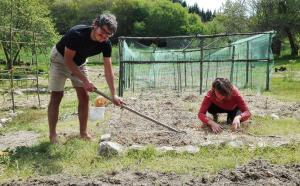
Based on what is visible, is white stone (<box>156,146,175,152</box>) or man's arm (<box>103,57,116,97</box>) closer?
white stone (<box>156,146,175,152</box>)

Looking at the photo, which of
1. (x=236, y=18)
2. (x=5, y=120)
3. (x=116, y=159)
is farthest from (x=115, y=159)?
(x=236, y=18)

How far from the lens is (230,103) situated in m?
6.89

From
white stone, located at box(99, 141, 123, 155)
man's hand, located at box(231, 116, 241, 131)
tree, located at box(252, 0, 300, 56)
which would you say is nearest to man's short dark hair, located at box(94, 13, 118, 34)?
white stone, located at box(99, 141, 123, 155)

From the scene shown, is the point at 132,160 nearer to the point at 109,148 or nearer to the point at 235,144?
the point at 109,148

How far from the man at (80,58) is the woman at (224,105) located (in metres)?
1.31

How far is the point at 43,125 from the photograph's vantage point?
8086 mm

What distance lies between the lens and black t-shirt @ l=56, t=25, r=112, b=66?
18.5 ft

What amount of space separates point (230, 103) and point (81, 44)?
2.38 metres

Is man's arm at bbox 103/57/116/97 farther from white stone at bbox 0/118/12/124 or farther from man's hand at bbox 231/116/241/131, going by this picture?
white stone at bbox 0/118/12/124

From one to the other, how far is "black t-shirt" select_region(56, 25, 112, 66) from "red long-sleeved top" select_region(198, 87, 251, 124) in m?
1.61

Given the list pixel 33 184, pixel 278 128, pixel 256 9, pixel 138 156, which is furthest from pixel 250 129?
pixel 256 9

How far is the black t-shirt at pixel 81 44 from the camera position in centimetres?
565

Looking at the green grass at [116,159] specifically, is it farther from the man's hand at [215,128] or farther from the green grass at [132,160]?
the man's hand at [215,128]

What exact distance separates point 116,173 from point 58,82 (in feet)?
5.70
